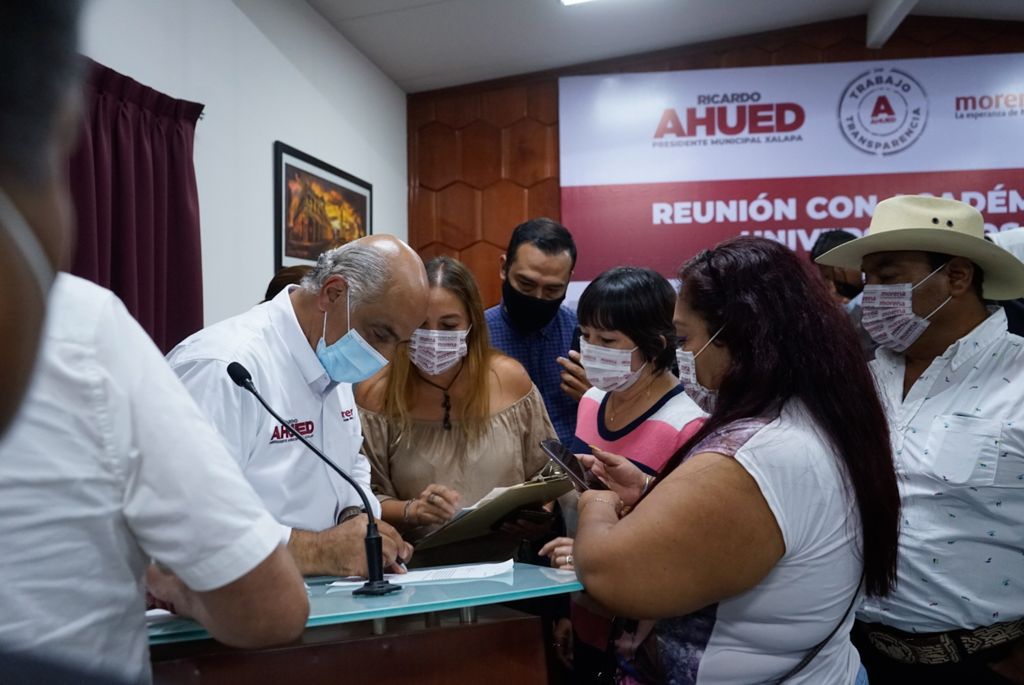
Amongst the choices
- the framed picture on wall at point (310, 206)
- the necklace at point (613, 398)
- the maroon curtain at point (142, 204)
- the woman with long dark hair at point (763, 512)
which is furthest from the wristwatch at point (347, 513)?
the framed picture on wall at point (310, 206)

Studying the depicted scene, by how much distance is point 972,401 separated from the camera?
1856mm

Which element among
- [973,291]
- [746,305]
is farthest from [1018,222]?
[746,305]

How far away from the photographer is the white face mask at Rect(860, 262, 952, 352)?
6.50 ft

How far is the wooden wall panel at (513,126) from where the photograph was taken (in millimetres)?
4941

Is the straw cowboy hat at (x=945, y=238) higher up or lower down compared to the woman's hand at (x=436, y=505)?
higher up

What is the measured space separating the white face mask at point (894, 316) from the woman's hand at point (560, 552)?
1.00 meters

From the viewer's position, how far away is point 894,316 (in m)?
2.00

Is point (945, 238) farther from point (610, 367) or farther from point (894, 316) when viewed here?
point (610, 367)

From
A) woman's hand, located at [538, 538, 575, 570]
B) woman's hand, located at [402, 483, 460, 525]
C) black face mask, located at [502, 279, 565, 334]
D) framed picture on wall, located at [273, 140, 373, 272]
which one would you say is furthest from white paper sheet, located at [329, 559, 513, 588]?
framed picture on wall, located at [273, 140, 373, 272]

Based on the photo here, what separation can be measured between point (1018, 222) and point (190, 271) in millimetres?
4656

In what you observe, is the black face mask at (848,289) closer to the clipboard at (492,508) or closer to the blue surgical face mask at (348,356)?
the clipboard at (492,508)

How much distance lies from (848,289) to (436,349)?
7.57ft

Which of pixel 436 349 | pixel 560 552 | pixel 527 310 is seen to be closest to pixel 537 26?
pixel 527 310

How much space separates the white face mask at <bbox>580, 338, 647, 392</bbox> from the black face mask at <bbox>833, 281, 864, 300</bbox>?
6.30ft
